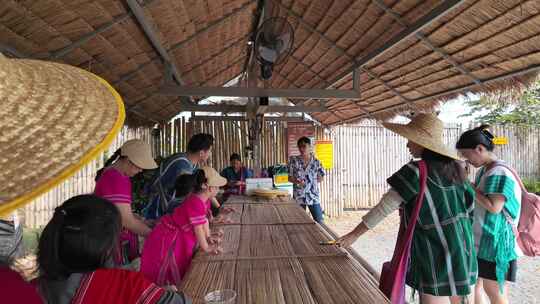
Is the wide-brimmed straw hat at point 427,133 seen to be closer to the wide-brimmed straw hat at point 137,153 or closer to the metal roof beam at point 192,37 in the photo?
the wide-brimmed straw hat at point 137,153

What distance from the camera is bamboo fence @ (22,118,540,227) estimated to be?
7.82 metres

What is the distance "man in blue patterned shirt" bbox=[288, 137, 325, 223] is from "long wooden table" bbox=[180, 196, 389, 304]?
8.34 ft

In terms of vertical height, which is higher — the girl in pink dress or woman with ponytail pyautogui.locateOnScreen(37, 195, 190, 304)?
woman with ponytail pyautogui.locateOnScreen(37, 195, 190, 304)

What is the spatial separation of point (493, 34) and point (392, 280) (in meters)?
2.42

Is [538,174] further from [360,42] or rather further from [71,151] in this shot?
[71,151]

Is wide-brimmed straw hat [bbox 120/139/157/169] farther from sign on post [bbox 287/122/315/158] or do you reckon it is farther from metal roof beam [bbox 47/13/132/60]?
sign on post [bbox 287/122/315/158]

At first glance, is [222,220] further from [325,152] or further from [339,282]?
[325,152]

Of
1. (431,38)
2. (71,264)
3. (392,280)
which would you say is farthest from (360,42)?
(71,264)

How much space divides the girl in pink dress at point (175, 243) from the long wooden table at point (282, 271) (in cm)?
19

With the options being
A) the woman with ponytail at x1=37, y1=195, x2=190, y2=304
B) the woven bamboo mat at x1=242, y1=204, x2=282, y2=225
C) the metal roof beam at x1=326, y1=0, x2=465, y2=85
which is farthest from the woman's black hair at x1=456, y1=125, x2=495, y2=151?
the woman with ponytail at x1=37, y1=195, x2=190, y2=304

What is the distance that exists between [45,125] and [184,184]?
205 centimetres

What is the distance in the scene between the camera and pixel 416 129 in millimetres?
1862

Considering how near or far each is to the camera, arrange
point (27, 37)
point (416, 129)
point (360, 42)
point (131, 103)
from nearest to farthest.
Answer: point (416, 129)
point (27, 37)
point (360, 42)
point (131, 103)

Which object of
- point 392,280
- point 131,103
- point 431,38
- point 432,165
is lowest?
point 392,280
